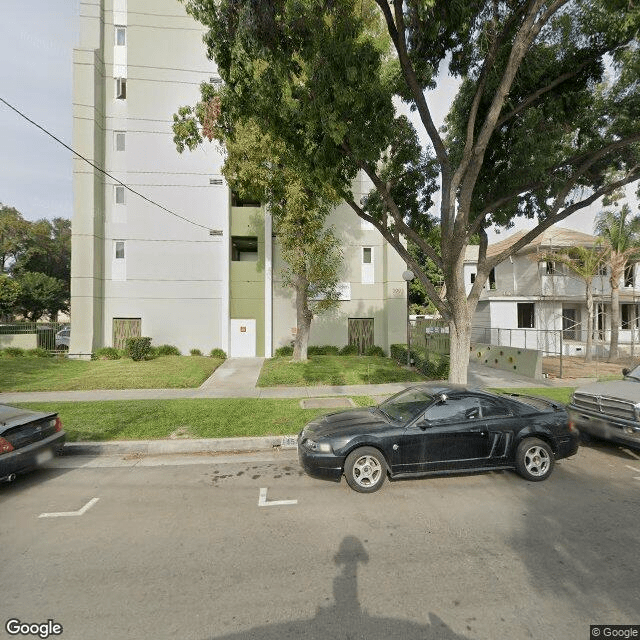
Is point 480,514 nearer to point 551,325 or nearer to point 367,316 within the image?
point 367,316

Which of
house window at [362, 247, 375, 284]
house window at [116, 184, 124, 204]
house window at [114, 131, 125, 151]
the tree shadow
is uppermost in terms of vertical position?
house window at [114, 131, 125, 151]

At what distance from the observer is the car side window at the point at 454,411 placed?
519 cm

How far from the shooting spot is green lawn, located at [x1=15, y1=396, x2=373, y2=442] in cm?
721

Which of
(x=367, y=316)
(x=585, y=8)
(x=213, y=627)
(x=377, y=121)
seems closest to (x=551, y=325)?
(x=367, y=316)

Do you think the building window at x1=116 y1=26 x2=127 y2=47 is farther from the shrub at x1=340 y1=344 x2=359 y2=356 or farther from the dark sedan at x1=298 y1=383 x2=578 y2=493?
the dark sedan at x1=298 y1=383 x2=578 y2=493

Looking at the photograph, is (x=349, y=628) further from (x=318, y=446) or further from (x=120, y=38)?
(x=120, y=38)

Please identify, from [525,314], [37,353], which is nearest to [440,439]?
[525,314]

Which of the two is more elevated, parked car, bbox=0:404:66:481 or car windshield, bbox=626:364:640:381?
car windshield, bbox=626:364:640:381

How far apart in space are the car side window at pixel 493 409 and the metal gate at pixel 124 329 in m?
17.3

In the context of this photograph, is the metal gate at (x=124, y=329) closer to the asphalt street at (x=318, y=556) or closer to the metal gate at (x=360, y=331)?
the metal gate at (x=360, y=331)

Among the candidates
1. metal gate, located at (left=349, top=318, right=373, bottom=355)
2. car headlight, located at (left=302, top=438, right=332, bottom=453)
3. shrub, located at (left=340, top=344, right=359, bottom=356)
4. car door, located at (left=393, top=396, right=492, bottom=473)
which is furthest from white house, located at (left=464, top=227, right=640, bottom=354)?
car headlight, located at (left=302, top=438, right=332, bottom=453)

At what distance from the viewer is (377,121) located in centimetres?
791

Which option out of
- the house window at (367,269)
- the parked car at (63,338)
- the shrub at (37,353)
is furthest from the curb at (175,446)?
the parked car at (63,338)

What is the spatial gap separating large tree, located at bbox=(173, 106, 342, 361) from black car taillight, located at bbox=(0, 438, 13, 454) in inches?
357
